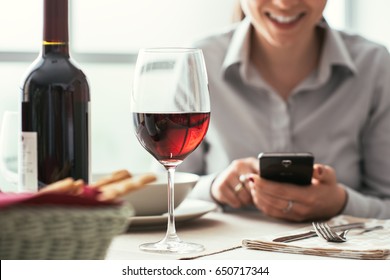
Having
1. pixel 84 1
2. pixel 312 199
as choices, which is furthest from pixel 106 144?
pixel 312 199

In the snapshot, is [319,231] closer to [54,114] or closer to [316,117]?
[54,114]

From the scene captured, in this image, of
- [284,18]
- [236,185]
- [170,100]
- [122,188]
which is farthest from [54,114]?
[284,18]

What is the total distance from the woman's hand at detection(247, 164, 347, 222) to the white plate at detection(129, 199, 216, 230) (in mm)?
107

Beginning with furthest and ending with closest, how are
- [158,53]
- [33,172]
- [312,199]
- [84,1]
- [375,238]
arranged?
[84,1], [312,199], [375,238], [158,53], [33,172]

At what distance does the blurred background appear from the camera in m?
3.98

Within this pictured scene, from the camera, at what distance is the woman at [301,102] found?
201cm

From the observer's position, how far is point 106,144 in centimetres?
428

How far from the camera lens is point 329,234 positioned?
45.0 inches

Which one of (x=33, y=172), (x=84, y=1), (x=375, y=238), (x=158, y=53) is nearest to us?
(x=33, y=172)

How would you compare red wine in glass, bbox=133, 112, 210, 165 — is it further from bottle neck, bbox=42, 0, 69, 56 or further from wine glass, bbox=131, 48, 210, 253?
bottle neck, bbox=42, 0, 69, 56

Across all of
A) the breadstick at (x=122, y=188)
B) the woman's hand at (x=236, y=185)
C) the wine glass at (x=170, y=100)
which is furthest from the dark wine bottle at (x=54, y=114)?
the woman's hand at (x=236, y=185)

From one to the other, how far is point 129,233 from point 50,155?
0.35 m

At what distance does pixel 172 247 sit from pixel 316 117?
1044 millimetres

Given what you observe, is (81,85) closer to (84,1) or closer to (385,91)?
(385,91)
